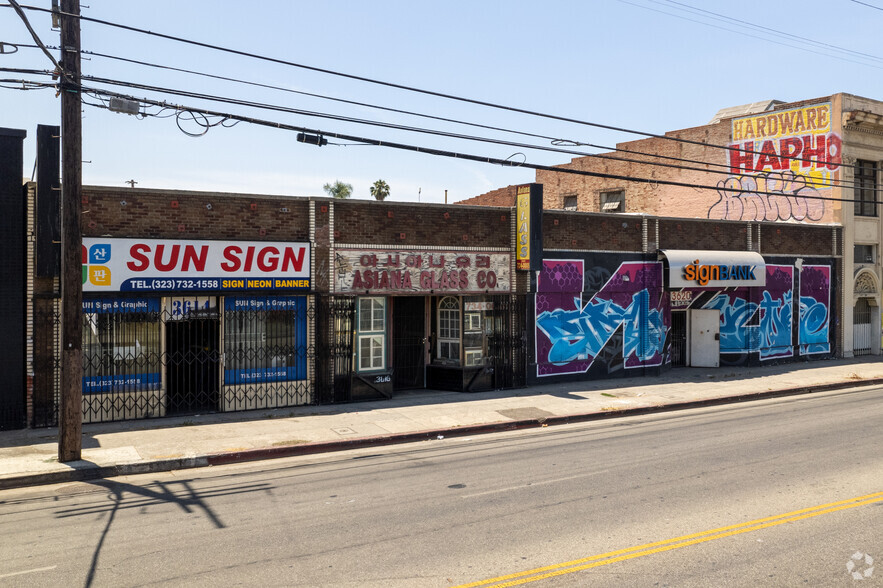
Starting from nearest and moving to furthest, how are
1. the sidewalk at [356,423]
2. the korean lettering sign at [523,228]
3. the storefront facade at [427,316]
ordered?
1. the sidewalk at [356,423]
2. the storefront facade at [427,316]
3. the korean lettering sign at [523,228]

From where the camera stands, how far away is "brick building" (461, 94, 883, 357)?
27.4m

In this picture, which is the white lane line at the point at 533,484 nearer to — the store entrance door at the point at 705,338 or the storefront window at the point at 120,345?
the storefront window at the point at 120,345

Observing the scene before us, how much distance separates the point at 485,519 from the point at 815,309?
2318 cm

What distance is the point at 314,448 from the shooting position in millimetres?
13469

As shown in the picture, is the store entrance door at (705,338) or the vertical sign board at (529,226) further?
the store entrance door at (705,338)

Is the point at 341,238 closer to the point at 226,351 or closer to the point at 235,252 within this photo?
the point at 235,252

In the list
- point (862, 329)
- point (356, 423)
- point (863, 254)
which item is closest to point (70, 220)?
point (356, 423)

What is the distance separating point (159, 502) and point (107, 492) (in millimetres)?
1219

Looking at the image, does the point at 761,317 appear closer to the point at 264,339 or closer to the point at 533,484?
the point at 264,339

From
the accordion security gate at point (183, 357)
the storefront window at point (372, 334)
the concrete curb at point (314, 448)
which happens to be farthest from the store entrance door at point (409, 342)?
the concrete curb at point (314, 448)

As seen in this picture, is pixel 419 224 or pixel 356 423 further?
pixel 419 224

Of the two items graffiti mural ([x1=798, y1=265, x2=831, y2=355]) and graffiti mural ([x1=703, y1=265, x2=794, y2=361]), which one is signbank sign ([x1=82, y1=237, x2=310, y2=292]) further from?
graffiti mural ([x1=798, y1=265, x2=831, y2=355])

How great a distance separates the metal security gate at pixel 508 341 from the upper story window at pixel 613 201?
16.1 meters

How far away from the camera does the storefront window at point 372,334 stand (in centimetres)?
1845
